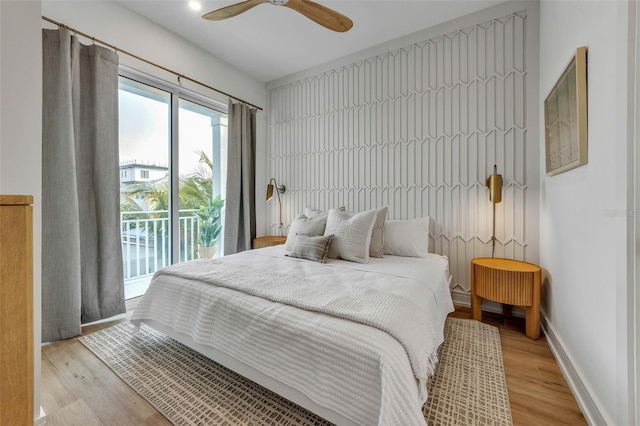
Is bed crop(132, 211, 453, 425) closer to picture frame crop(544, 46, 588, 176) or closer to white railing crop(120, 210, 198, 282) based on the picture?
picture frame crop(544, 46, 588, 176)

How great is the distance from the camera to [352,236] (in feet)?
Answer: 7.72

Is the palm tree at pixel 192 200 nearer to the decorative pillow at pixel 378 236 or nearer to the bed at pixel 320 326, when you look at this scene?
the bed at pixel 320 326

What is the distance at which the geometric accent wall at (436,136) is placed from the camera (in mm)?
2447

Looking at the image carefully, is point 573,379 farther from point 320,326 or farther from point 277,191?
point 277,191

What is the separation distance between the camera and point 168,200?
305cm

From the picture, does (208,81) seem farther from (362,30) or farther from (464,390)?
(464,390)

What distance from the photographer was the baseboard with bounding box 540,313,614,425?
121 cm

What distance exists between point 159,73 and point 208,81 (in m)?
0.61

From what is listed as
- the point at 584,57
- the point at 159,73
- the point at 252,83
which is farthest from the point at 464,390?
the point at 252,83

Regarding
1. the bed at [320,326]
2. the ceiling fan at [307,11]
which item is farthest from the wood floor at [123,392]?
the ceiling fan at [307,11]

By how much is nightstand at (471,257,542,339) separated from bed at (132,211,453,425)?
393mm

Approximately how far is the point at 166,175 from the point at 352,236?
2325mm

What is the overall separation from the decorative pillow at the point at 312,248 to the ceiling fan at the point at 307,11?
5.63ft

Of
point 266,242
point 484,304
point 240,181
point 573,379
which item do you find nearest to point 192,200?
point 240,181
